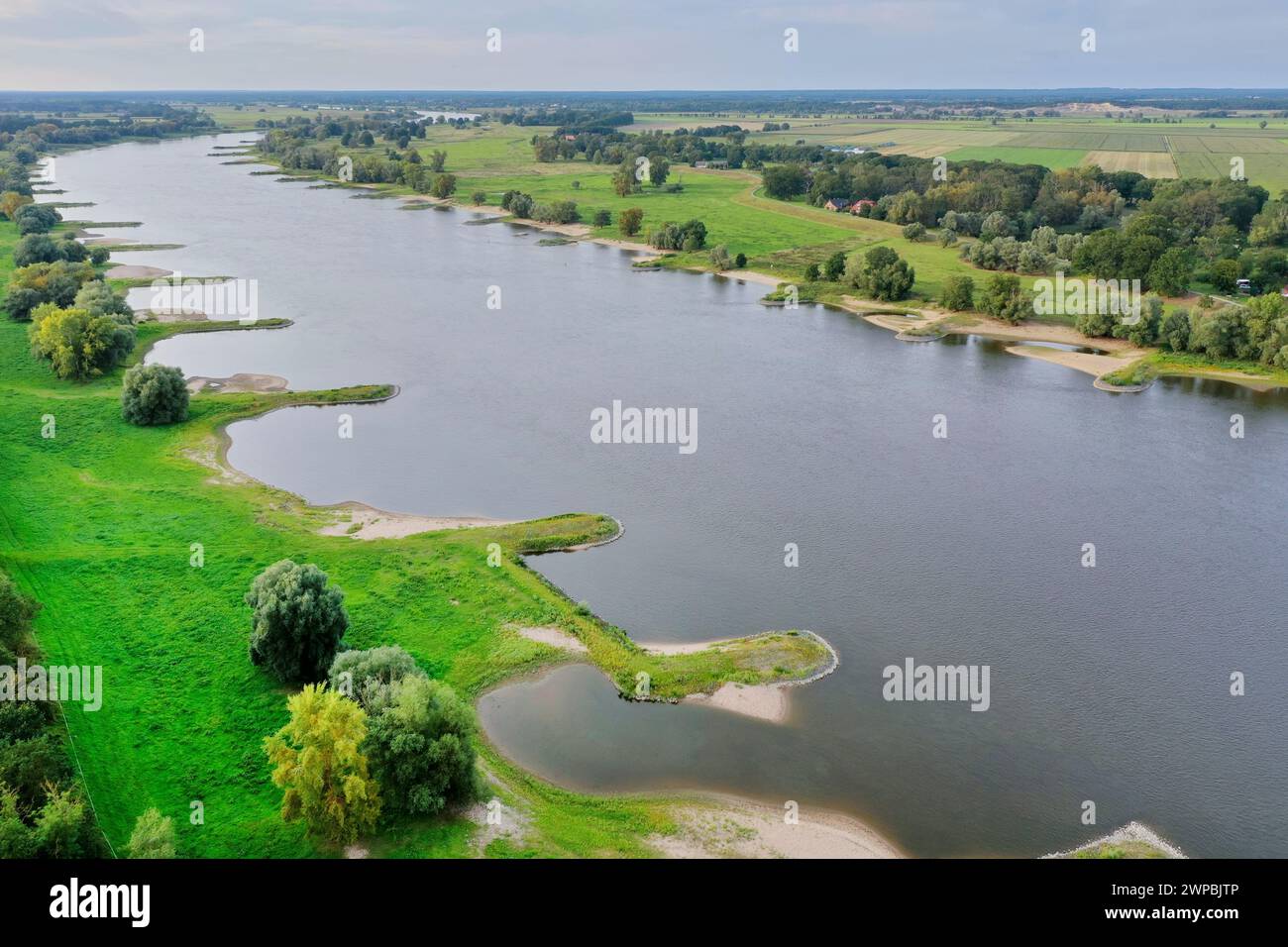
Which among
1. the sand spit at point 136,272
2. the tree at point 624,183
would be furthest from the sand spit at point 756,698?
the tree at point 624,183

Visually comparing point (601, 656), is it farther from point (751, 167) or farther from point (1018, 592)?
point (751, 167)

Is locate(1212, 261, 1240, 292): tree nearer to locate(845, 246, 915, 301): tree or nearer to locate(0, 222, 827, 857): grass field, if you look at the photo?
locate(845, 246, 915, 301): tree

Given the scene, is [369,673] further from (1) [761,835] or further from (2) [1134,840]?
(2) [1134,840]

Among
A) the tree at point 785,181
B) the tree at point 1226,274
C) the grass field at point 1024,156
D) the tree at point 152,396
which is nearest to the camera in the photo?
the tree at point 152,396

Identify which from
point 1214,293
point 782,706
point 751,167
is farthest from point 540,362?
point 751,167

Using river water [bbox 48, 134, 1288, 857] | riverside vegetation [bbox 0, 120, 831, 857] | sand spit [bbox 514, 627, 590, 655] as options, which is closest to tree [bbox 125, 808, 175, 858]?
riverside vegetation [bbox 0, 120, 831, 857]

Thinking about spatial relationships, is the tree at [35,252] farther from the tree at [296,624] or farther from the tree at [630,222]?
the tree at [296,624]

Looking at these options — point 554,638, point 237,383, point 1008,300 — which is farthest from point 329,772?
point 1008,300

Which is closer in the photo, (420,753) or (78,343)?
(420,753)
